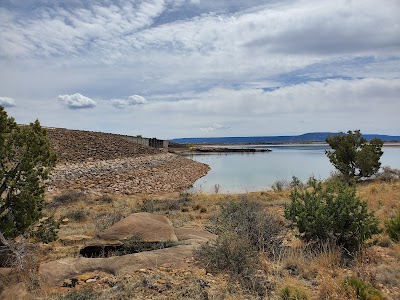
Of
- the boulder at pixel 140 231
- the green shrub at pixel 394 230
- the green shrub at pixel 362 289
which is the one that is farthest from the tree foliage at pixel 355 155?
the green shrub at pixel 362 289

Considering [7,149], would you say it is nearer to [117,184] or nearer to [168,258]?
[168,258]

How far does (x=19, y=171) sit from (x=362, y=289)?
21.1 feet

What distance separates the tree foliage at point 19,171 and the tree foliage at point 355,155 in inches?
873

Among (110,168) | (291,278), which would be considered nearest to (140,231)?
(291,278)

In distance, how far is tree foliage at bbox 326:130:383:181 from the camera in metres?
24.1

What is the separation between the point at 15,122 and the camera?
6.83m

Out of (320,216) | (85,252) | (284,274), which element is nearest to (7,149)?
(85,252)

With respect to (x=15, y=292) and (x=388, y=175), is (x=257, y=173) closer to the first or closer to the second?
(x=388, y=175)

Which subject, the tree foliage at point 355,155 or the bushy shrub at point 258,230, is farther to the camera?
the tree foliage at point 355,155

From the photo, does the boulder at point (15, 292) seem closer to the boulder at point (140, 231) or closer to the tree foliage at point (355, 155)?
the boulder at point (140, 231)

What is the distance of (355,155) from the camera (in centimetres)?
2464

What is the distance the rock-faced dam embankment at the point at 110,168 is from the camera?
84.8ft

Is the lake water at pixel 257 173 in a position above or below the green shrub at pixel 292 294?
below

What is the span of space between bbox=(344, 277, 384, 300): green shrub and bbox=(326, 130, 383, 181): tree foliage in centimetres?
2104
